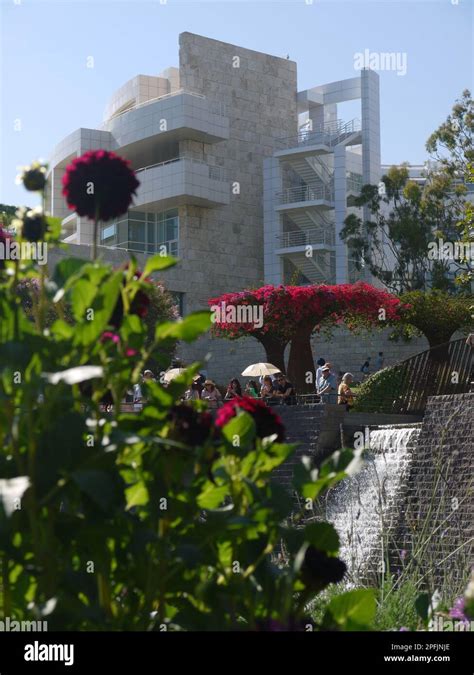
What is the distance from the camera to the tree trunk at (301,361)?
80.2ft

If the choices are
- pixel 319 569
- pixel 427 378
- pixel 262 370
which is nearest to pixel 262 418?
pixel 319 569

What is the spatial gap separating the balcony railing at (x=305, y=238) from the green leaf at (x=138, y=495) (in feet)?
154

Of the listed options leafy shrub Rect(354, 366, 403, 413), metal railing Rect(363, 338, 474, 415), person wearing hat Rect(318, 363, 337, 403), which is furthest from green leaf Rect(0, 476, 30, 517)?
leafy shrub Rect(354, 366, 403, 413)

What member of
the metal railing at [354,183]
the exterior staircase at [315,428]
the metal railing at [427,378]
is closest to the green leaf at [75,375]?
the exterior staircase at [315,428]

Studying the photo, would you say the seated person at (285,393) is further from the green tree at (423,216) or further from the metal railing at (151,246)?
the metal railing at (151,246)

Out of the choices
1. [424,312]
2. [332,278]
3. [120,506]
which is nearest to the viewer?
[120,506]

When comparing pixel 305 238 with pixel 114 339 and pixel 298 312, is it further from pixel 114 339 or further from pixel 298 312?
pixel 114 339

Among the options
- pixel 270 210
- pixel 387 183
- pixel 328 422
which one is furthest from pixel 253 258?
pixel 328 422

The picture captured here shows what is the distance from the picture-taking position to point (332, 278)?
49.5 metres

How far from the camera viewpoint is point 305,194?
5088 cm

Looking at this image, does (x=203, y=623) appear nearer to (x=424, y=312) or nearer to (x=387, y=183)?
(x=424, y=312)

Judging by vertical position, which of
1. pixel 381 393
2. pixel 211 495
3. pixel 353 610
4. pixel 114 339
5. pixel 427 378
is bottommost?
pixel 381 393

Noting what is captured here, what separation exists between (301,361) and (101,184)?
2188 cm

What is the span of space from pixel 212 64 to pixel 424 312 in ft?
89.8
